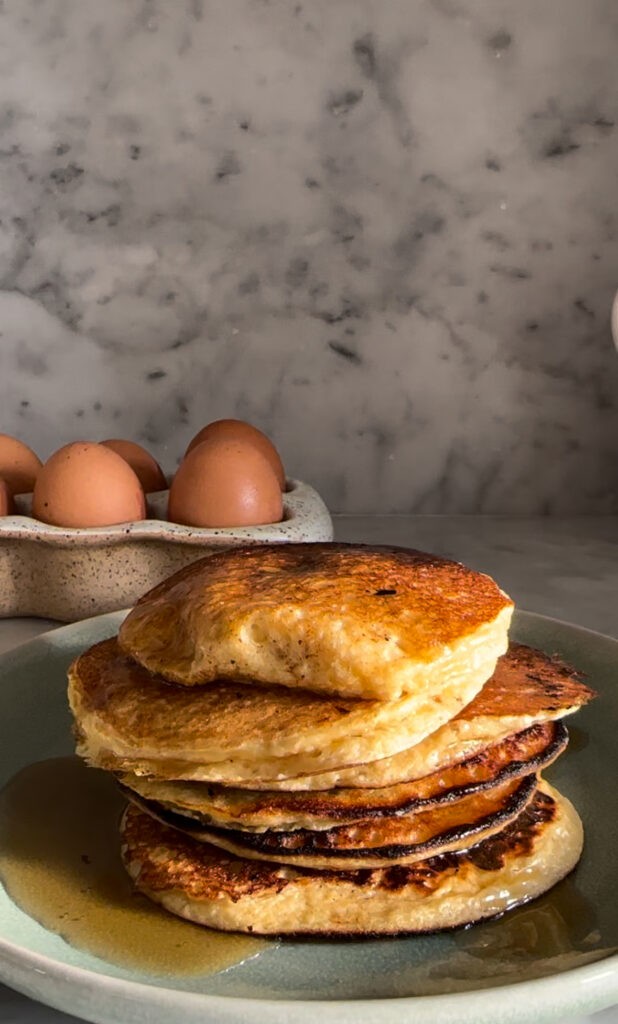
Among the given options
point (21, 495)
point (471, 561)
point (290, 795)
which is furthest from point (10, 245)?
point (290, 795)

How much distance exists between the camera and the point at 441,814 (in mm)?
706

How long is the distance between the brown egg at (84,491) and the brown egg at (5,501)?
0.13 feet

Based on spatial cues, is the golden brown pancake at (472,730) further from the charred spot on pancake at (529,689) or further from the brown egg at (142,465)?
the brown egg at (142,465)

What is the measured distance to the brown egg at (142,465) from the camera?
4.84ft

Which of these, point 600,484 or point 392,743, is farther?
point 600,484

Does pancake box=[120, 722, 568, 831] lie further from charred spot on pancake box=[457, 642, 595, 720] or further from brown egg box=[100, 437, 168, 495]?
brown egg box=[100, 437, 168, 495]

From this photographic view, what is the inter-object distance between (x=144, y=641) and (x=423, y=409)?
43.2 inches

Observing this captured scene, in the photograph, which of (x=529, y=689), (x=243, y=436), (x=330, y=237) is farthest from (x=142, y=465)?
(x=529, y=689)

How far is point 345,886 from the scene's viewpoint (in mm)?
672

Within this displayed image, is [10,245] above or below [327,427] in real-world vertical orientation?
above

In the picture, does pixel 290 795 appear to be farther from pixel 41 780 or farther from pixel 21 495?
pixel 21 495

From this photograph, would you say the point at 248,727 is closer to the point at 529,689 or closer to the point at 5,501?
the point at 529,689

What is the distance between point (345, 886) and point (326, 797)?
6cm

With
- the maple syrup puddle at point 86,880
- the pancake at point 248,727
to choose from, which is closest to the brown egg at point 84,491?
the maple syrup puddle at point 86,880
